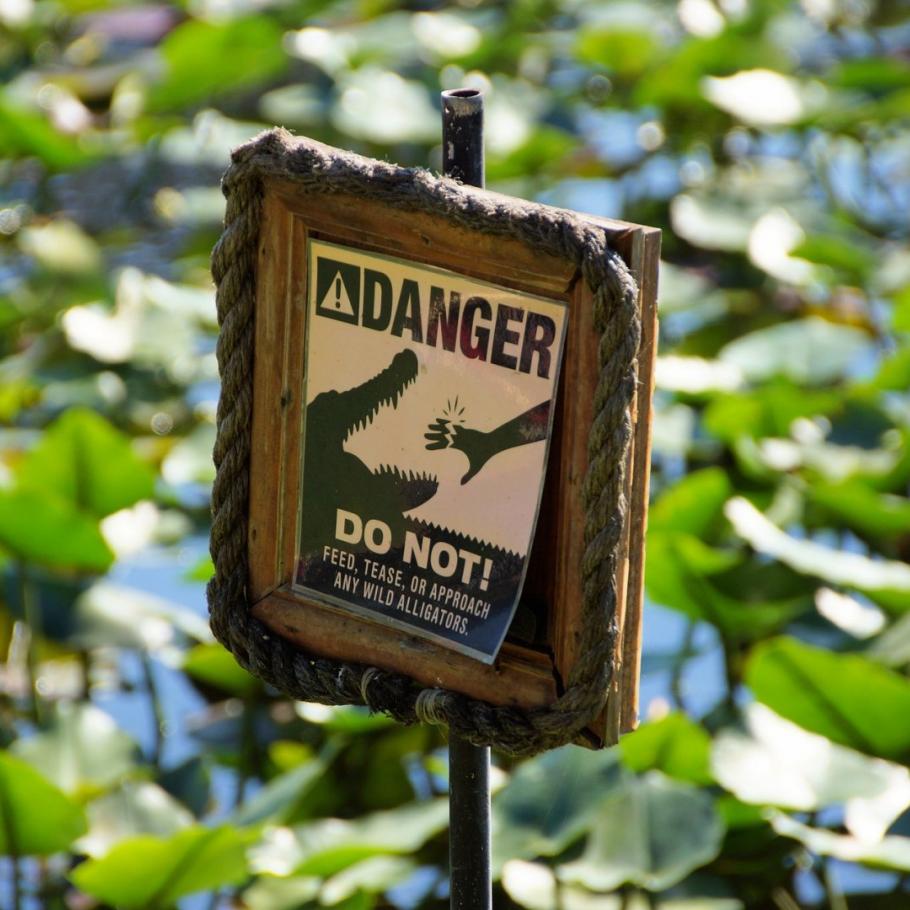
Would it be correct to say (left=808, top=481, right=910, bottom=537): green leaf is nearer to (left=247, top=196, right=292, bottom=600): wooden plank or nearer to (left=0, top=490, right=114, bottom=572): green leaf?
(left=0, top=490, right=114, bottom=572): green leaf

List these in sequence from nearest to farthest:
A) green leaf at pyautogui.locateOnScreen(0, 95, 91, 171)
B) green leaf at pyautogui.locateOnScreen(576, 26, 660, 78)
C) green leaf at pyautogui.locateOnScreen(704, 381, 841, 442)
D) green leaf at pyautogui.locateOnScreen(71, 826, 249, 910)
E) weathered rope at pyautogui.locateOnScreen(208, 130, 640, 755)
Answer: weathered rope at pyautogui.locateOnScreen(208, 130, 640, 755), green leaf at pyautogui.locateOnScreen(71, 826, 249, 910), green leaf at pyautogui.locateOnScreen(704, 381, 841, 442), green leaf at pyautogui.locateOnScreen(0, 95, 91, 171), green leaf at pyautogui.locateOnScreen(576, 26, 660, 78)

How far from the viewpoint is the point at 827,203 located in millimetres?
2346

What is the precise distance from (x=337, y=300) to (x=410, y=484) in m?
0.08

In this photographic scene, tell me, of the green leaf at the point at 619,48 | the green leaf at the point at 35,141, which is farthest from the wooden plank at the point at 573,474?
the green leaf at the point at 619,48

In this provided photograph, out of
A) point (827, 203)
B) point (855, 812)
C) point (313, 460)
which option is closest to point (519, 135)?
point (827, 203)

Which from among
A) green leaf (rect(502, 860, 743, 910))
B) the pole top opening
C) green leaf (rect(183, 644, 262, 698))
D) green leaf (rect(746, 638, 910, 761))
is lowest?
green leaf (rect(183, 644, 262, 698))

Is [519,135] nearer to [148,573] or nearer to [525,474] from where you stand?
[148,573]

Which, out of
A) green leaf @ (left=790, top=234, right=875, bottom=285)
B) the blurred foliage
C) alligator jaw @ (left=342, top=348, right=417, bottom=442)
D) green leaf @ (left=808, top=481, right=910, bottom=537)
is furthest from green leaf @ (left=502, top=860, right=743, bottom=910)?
green leaf @ (left=790, top=234, right=875, bottom=285)

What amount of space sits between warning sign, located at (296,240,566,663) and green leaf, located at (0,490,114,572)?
559mm

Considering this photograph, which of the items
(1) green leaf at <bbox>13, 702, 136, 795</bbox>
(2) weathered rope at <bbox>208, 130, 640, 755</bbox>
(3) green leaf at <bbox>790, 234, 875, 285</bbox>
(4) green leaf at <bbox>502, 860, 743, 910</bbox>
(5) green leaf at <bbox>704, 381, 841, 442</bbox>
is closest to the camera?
(2) weathered rope at <bbox>208, 130, 640, 755</bbox>

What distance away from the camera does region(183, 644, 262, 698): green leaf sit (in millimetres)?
1325

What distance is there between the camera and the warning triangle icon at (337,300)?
70 centimetres

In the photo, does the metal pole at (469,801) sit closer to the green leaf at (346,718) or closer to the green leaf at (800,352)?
the green leaf at (346,718)

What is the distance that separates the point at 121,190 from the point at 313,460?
207 cm
